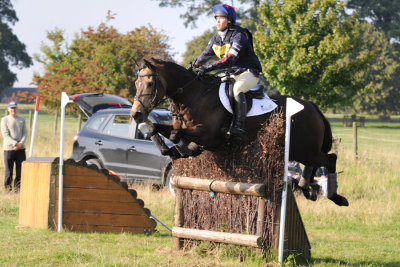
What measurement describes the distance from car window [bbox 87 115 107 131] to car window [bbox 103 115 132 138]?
0.23m

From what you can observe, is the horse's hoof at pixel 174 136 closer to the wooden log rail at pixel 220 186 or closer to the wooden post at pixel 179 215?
the wooden log rail at pixel 220 186

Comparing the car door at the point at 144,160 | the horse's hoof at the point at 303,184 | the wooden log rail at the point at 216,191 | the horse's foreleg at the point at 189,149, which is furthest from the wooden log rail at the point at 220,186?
the car door at the point at 144,160

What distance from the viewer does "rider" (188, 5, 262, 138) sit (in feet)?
23.9

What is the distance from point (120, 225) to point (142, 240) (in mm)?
677

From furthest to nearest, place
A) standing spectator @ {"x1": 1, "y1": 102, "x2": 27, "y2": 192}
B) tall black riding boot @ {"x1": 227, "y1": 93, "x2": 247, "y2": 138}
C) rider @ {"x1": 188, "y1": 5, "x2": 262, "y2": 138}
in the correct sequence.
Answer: standing spectator @ {"x1": 1, "y1": 102, "x2": 27, "y2": 192}, rider @ {"x1": 188, "y1": 5, "x2": 262, "y2": 138}, tall black riding boot @ {"x1": 227, "y1": 93, "x2": 247, "y2": 138}

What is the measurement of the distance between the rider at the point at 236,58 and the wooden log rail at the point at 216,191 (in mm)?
661

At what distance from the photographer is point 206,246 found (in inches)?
300

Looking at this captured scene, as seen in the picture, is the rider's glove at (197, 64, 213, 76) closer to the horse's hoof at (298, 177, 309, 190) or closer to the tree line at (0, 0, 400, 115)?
the horse's hoof at (298, 177, 309, 190)

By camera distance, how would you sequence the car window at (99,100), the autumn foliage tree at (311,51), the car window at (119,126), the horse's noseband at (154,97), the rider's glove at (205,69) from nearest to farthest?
the horse's noseband at (154,97) < the rider's glove at (205,69) < the car window at (119,126) < the car window at (99,100) < the autumn foliage tree at (311,51)

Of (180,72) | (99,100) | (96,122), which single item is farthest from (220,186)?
(99,100)

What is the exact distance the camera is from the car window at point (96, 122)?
45.3ft

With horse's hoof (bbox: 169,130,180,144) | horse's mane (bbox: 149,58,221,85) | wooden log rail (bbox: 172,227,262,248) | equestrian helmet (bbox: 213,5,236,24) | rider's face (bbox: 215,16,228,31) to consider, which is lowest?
wooden log rail (bbox: 172,227,262,248)

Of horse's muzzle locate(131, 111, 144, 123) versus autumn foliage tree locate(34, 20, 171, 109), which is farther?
autumn foliage tree locate(34, 20, 171, 109)

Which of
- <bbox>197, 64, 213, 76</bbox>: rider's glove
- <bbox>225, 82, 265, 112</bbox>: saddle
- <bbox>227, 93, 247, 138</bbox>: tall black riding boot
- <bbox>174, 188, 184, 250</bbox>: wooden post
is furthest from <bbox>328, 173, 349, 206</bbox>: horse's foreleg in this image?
<bbox>197, 64, 213, 76</bbox>: rider's glove
